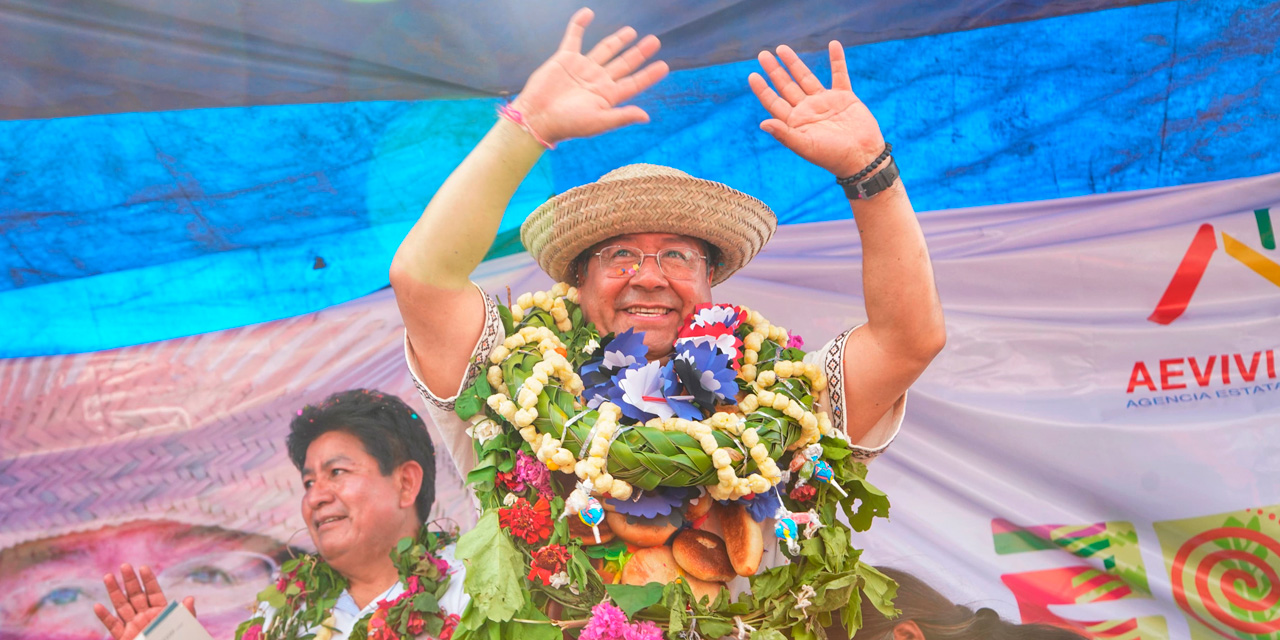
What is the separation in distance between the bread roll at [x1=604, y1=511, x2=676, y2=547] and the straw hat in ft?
2.84

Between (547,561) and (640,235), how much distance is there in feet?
3.31

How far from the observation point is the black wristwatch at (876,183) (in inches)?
89.3

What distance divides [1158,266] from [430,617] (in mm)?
3130

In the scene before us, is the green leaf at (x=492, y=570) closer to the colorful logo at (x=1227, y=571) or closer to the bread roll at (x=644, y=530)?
the bread roll at (x=644, y=530)

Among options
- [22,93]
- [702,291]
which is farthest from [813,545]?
[22,93]

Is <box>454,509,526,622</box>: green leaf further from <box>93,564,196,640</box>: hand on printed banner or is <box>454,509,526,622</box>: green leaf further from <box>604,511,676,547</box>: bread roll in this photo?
<box>93,564,196,640</box>: hand on printed banner

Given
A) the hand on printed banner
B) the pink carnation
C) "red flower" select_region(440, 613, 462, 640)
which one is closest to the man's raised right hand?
the pink carnation

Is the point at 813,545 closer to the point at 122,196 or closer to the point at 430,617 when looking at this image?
the point at 430,617

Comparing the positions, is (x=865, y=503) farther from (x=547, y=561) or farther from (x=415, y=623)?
(x=415, y=623)

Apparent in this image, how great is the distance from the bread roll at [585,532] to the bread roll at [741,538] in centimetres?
31

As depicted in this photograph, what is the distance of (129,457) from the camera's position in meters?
3.25

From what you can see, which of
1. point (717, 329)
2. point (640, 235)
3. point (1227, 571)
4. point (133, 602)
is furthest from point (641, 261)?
point (1227, 571)

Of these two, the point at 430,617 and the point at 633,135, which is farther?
the point at 633,135

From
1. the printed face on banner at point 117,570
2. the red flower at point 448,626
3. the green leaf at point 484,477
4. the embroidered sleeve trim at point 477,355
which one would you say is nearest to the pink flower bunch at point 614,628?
the green leaf at point 484,477
